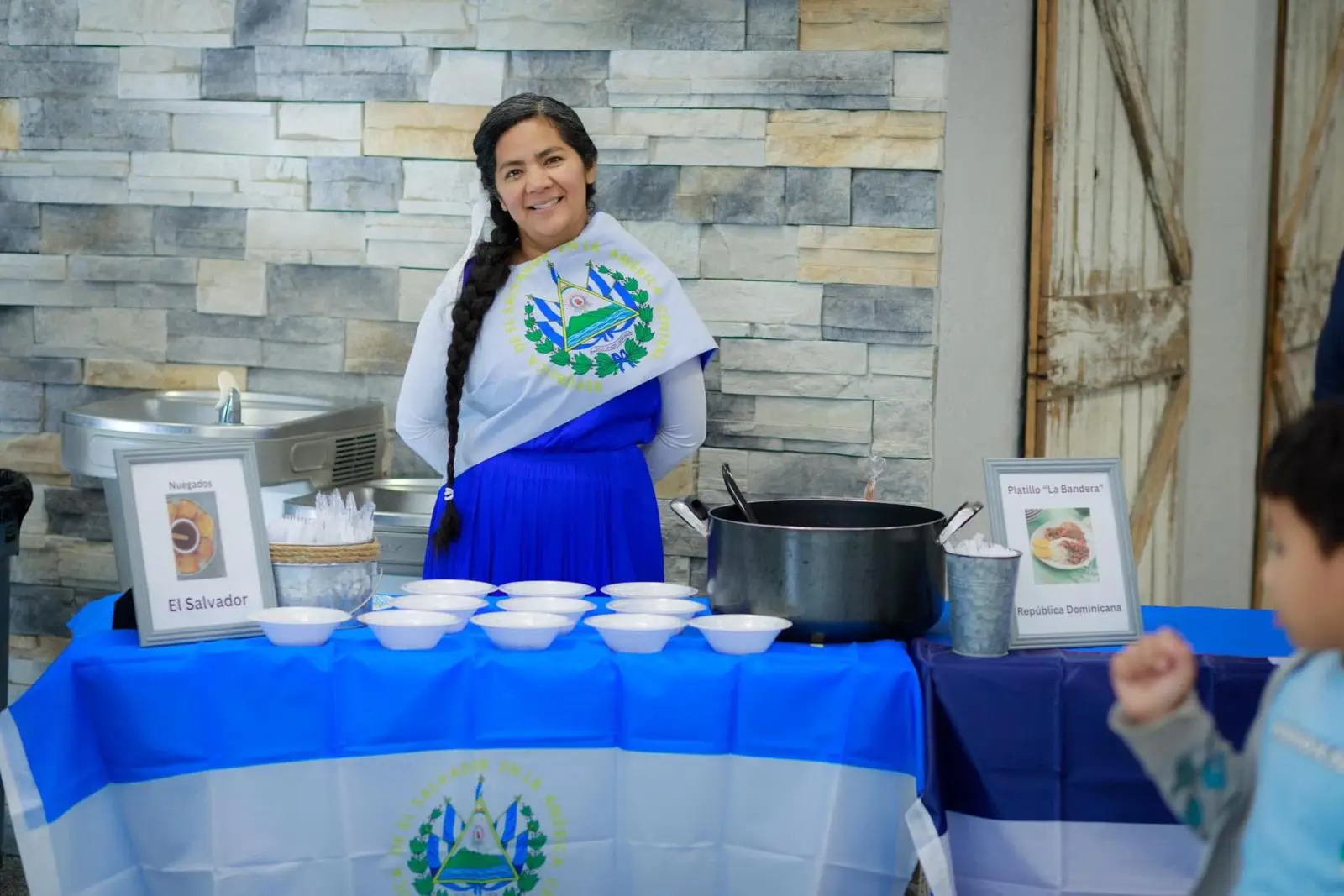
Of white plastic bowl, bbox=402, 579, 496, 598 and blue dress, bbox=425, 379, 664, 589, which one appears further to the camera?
blue dress, bbox=425, 379, 664, 589

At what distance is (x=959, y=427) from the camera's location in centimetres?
345

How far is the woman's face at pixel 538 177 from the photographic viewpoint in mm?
2646

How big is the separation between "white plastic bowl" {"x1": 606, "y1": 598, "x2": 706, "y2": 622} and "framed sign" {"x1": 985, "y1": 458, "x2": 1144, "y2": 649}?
0.45 m

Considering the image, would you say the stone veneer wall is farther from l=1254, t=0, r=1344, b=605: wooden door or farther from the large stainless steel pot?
l=1254, t=0, r=1344, b=605: wooden door

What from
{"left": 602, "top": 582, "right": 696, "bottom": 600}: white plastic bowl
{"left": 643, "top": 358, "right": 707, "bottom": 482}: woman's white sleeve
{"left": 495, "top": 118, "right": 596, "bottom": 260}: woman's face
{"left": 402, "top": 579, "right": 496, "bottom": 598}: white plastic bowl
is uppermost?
{"left": 495, "top": 118, "right": 596, "bottom": 260}: woman's face

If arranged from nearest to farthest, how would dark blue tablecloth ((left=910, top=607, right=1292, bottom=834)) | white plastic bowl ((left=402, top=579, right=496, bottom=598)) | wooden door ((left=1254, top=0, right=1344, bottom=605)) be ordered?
1. dark blue tablecloth ((left=910, top=607, right=1292, bottom=834))
2. white plastic bowl ((left=402, top=579, right=496, bottom=598))
3. wooden door ((left=1254, top=0, right=1344, bottom=605))

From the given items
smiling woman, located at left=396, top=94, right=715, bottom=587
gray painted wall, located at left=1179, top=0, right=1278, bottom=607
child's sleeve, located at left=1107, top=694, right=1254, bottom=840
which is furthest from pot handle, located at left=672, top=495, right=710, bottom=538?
gray painted wall, located at left=1179, top=0, right=1278, bottom=607

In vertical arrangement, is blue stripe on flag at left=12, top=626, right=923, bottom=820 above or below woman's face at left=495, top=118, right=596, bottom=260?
below

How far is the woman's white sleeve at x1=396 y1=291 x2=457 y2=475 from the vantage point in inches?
105

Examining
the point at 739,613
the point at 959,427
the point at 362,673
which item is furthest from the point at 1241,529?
the point at 362,673

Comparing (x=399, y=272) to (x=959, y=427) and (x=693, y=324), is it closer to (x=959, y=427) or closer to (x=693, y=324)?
(x=693, y=324)

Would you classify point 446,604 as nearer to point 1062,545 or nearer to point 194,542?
point 194,542

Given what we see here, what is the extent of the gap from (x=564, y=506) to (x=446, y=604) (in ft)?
2.01

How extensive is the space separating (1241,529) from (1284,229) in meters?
1.01
